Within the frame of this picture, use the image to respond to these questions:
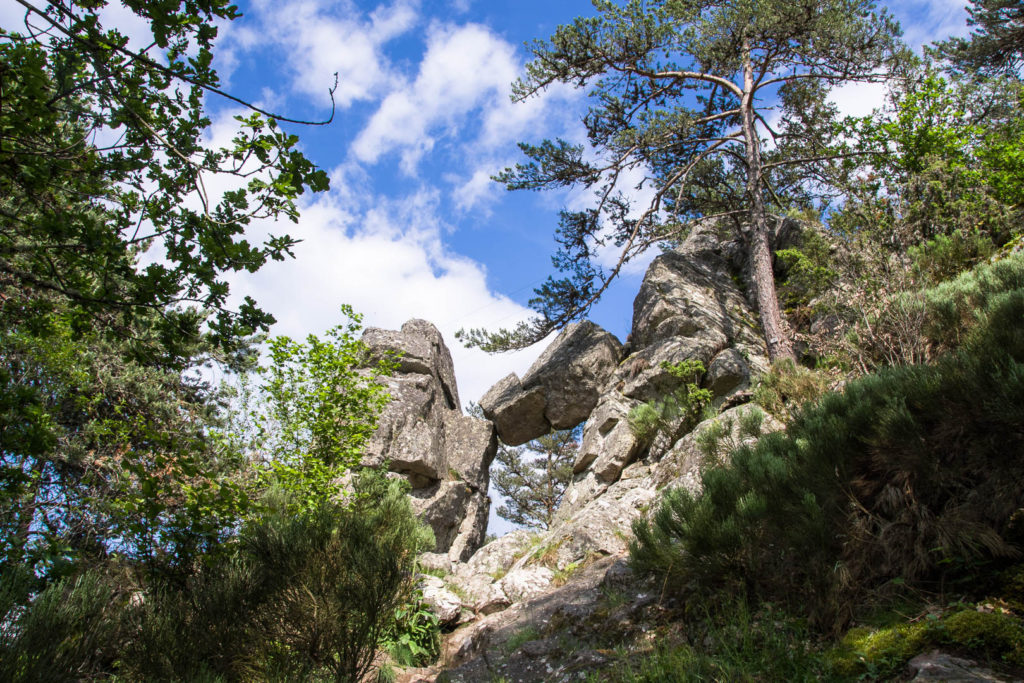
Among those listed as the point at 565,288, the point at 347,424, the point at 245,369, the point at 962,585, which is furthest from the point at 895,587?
the point at 245,369

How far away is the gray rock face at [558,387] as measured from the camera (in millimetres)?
12992

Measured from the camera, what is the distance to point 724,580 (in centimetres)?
416

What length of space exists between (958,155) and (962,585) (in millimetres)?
8304

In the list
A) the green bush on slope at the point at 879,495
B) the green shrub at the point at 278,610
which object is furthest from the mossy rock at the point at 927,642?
the green shrub at the point at 278,610

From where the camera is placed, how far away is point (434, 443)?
507 inches

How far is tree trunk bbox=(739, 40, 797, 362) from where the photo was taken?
34.8 ft

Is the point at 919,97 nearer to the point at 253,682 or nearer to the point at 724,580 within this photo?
the point at 724,580

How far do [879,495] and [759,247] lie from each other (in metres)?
8.87

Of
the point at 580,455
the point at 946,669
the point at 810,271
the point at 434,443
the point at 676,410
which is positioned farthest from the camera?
the point at 434,443

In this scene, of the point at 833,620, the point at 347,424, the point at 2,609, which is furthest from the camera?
the point at 347,424

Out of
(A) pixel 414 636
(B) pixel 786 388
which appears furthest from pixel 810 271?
(A) pixel 414 636

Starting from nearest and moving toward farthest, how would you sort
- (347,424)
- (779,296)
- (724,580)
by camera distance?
(724,580) < (347,424) < (779,296)

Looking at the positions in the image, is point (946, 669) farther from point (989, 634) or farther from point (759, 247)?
point (759, 247)

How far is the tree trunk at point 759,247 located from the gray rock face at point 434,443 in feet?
22.6
